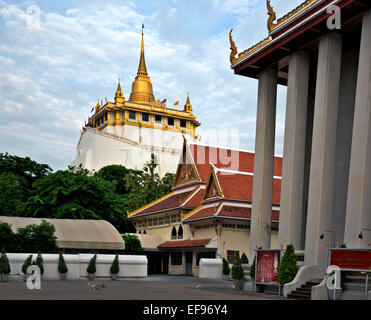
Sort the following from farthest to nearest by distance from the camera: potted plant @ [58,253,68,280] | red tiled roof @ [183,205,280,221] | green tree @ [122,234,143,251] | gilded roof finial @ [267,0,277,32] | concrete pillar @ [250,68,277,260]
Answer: green tree @ [122,234,143,251]
red tiled roof @ [183,205,280,221]
potted plant @ [58,253,68,280]
concrete pillar @ [250,68,277,260]
gilded roof finial @ [267,0,277,32]

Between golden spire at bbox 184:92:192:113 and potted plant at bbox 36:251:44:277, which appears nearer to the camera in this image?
potted plant at bbox 36:251:44:277

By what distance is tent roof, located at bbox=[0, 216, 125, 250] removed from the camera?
104 ft

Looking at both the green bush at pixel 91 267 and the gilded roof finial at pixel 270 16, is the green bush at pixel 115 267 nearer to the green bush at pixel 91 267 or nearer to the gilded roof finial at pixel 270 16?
the green bush at pixel 91 267

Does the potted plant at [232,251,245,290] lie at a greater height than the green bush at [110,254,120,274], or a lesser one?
greater

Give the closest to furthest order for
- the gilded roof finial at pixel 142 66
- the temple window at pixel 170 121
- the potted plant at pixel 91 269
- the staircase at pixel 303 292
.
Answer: the staircase at pixel 303 292, the potted plant at pixel 91 269, the temple window at pixel 170 121, the gilded roof finial at pixel 142 66

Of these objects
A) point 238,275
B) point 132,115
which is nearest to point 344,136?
point 238,275

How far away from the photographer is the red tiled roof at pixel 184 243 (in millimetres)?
37438

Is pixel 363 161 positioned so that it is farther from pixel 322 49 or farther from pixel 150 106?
pixel 150 106

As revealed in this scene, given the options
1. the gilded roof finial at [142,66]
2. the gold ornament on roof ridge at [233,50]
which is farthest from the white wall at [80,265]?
the gilded roof finial at [142,66]

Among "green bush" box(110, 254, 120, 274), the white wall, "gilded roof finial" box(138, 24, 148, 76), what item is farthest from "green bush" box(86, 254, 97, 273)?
"gilded roof finial" box(138, 24, 148, 76)

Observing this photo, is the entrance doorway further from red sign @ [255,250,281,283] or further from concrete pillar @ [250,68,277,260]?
red sign @ [255,250,281,283]

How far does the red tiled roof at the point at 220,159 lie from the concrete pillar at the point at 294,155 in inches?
831

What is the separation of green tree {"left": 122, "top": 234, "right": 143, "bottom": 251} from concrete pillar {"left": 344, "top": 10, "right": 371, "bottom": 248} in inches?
1038
